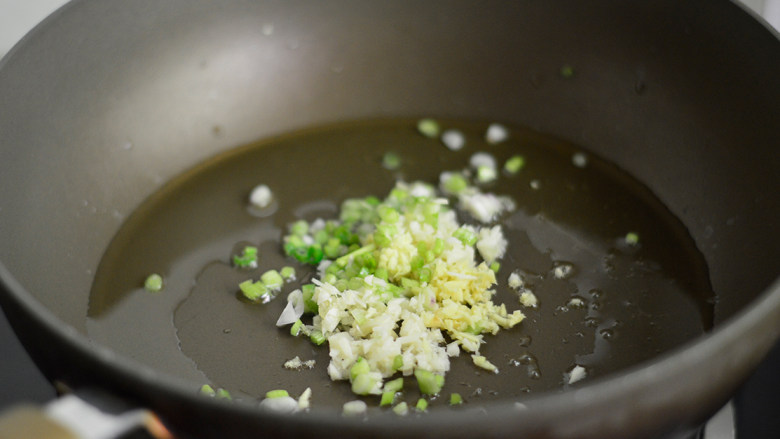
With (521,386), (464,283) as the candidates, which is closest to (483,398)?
(521,386)

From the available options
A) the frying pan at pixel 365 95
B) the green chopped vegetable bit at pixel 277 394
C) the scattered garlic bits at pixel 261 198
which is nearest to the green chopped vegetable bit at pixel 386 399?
the green chopped vegetable bit at pixel 277 394

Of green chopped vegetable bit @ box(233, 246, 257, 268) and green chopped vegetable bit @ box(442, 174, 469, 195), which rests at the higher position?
green chopped vegetable bit @ box(442, 174, 469, 195)

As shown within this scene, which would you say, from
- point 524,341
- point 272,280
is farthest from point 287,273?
point 524,341

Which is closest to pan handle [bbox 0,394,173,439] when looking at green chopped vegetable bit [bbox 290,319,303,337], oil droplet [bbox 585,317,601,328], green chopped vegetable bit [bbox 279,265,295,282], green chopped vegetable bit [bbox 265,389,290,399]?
green chopped vegetable bit [bbox 265,389,290,399]

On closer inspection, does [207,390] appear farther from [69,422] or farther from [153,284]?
[69,422]

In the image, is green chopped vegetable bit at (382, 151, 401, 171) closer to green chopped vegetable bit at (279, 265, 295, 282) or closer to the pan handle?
green chopped vegetable bit at (279, 265, 295, 282)

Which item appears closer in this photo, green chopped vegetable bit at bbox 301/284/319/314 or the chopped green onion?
green chopped vegetable bit at bbox 301/284/319/314

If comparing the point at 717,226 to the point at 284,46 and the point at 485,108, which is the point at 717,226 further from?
the point at 284,46
